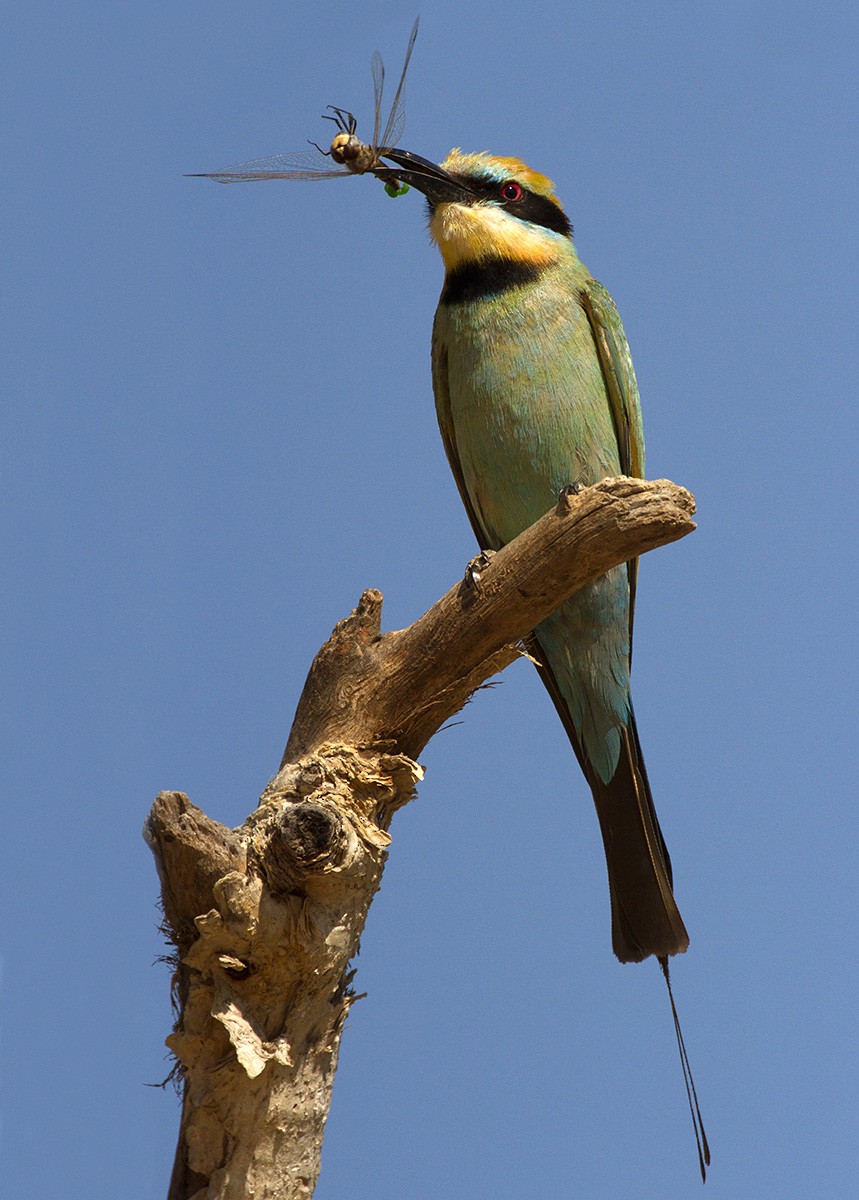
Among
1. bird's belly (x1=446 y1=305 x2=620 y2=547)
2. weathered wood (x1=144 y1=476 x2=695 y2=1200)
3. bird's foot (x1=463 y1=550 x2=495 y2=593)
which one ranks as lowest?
weathered wood (x1=144 y1=476 x2=695 y2=1200)

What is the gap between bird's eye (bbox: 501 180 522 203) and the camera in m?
3.65

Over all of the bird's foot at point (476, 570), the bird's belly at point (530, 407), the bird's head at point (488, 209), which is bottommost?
the bird's foot at point (476, 570)

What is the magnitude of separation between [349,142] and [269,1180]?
2.73m

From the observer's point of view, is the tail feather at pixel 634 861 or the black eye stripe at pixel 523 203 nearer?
the tail feather at pixel 634 861

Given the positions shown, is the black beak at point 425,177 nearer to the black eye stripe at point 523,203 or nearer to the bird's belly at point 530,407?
the black eye stripe at point 523,203

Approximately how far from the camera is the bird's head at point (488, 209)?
11.6 feet

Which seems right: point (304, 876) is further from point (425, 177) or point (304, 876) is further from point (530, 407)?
point (425, 177)

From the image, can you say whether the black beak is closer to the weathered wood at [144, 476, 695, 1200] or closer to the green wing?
the green wing

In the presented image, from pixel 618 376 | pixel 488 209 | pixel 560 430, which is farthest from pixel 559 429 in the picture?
pixel 488 209

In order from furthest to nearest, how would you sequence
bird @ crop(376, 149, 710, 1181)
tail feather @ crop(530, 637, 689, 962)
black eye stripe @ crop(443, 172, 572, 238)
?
black eye stripe @ crop(443, 172, 572, 238) < bird @ crop(376, 149, 710, 1181) < tail feather @ crop(530, 637, 689, 962)

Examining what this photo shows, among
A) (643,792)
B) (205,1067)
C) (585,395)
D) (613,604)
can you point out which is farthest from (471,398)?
(205,1067)

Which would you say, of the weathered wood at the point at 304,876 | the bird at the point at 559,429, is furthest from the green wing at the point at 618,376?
the weathered wood at the point at 304,876

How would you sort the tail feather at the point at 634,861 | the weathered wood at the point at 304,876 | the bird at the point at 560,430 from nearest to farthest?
the weathered wood at the point at 304,876, the tail feather at the point at 634,861, the bird at the point at 560,430

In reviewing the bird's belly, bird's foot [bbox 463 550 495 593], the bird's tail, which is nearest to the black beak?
the bird's belly
